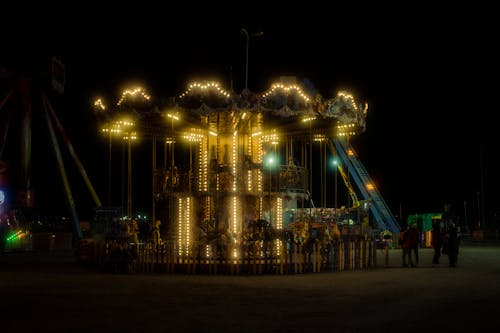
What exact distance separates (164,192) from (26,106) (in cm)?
1845

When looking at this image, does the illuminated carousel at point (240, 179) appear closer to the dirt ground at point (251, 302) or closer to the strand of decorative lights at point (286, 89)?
the strand of decorative lights at point (286, 89)

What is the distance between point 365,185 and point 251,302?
3130 cm

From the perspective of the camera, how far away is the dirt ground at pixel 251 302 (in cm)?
907

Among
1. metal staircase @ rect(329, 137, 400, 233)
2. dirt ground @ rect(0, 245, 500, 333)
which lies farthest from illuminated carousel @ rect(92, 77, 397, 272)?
metal staircase @ rect(329, 137, 400, 233)

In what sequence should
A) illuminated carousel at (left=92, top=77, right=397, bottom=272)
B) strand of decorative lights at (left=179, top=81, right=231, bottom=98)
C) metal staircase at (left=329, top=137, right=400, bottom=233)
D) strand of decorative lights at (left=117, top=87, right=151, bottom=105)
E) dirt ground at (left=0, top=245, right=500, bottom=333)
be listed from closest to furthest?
dirt ground at (left=0, top=245, right=500, bottom=333), strand of decorative lights at (left=179, top=81, right=231, bottom=98), illuminated carousel at (left=92, top=77, right=397, bottom=272), strand of decorative lights at (left=117, top=87, right=151, bottom=105), metal staircase at (left=329, top=137, right=400, bottom=233)

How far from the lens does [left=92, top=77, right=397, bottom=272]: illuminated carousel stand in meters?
17.4

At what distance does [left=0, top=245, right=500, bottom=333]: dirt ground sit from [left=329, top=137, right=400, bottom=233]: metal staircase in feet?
73.1

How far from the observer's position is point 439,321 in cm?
944

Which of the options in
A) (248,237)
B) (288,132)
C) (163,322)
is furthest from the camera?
(288,132)

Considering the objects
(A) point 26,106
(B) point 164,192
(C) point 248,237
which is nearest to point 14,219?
(A) point 26,106

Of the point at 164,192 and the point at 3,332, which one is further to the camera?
the point at 164,192

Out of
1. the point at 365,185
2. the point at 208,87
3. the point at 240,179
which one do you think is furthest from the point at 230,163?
the point at 365,185

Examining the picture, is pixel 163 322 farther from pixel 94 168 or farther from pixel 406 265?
pixel 94 168

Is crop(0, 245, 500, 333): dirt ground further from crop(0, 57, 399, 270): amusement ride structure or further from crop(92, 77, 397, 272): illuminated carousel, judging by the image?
crop(0, 57, 399, 270): amusement ride structure
